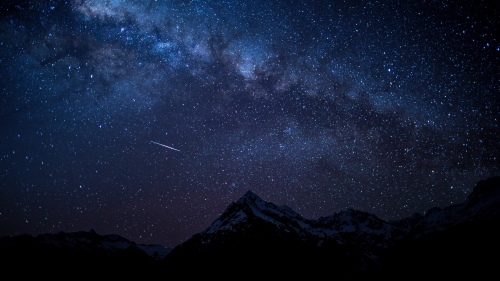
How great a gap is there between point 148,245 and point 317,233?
125 m

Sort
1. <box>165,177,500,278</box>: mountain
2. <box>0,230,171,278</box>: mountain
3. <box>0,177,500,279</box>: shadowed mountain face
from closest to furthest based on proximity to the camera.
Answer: <box>0,177,500,279</box>: shadowed mountain face < <box>165,177,500,278</box>: mountain < <box>0,230,171,278</box>: mountain

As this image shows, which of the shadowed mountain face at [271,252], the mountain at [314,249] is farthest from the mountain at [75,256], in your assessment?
the mountain at [314,249]

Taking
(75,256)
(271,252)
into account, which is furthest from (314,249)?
(75,256)

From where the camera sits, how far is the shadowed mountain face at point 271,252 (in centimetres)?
9173

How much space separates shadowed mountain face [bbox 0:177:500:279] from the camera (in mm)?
91731

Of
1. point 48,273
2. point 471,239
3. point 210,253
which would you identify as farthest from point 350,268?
point 48,273

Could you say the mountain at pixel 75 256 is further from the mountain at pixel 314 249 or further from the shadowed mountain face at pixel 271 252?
the mountain at pixel 314 249

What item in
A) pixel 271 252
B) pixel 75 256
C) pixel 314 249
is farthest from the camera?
pixel 75 256

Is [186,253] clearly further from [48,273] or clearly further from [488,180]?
[488,180]


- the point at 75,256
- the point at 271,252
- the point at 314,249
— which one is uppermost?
the point at 271,252

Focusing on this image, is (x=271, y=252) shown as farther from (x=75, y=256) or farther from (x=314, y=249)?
(x=75, y=256)

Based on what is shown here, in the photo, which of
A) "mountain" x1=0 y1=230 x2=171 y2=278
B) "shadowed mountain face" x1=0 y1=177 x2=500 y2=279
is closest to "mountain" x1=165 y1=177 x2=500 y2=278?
"shadowed mountain face" x1=0 y1=177 x2=500 y2=279

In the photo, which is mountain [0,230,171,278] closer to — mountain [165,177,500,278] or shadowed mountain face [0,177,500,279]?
shadowed mountain face [0,177,500,279]

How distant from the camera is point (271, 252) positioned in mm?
96500
